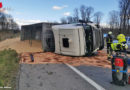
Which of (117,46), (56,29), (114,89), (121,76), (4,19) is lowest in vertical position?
(114,89)

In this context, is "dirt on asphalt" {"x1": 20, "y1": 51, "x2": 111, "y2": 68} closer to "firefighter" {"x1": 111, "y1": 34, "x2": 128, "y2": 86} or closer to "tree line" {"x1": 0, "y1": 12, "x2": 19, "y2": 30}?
"firefighter" {"x1": 111, "y1": 34, "x2": 128, "y2": 86}

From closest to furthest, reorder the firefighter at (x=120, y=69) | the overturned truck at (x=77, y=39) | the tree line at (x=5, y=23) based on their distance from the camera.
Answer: the firefighter at (x=120, y=69) < the overturned truck at (x=77, y=39) < the tree line at (x=5, y=23)

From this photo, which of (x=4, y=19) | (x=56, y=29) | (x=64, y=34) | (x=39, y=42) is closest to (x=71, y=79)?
(x=64, y=34)

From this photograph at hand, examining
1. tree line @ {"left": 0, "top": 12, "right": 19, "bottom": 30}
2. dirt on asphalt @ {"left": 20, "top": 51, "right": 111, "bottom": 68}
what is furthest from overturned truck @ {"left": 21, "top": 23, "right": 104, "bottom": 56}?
tree line @ {"left": 0, "top": 12, "right": 19, "bottom": 30}

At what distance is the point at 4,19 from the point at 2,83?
88.2m

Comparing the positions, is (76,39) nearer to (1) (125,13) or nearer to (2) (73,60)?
(2) (73,60)

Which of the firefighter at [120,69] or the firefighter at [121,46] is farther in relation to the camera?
the firefighter at [121,46]

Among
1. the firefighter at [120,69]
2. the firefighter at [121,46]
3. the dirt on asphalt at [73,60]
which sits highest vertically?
Answer: the firefighter at [121,46]

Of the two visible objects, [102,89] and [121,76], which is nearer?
[102,89]

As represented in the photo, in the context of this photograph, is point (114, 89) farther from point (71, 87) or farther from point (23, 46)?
point (23, 46)

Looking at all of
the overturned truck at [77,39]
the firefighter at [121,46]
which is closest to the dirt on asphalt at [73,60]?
the overturned truck at [77,39]

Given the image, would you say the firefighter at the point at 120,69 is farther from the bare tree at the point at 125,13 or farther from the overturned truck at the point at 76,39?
the bare tree at the point at 125,13

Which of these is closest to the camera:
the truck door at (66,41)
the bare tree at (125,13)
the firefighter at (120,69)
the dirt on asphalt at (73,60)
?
the firefighter at (120,69)

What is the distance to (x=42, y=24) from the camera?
12.4m
